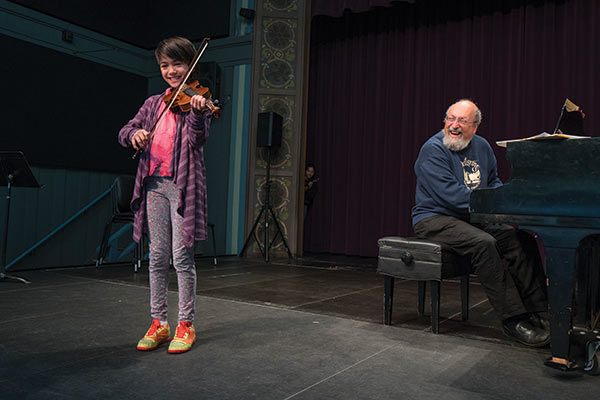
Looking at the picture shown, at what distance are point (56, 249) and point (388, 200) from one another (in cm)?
429

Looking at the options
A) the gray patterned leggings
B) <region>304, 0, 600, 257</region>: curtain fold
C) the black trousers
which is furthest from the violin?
<region>304, 0, 600, 257</region>: curtain fold

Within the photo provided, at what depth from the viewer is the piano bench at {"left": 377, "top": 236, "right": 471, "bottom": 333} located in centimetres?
213

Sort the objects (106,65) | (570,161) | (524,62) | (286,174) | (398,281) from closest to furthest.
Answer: (570,161)
(398,281)
(524,62)
(286,174)
(106,65)

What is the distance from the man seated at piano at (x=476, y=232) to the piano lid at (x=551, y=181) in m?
0.44

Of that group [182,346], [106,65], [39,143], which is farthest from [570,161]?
[106,65]

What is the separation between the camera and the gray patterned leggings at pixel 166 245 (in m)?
1.76

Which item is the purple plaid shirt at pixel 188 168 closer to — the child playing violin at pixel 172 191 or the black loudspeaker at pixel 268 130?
the child playing violin at pixel 172 191

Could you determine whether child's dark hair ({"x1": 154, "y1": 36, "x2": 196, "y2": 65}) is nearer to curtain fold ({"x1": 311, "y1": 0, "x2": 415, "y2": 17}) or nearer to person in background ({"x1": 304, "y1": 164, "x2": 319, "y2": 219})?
curtain fold ({"x1": 311, "y1": 0, "x2": 415, "y2": 17})

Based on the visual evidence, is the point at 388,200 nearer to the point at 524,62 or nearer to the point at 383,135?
the point at 383,135

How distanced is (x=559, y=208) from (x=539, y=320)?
26.7 inches

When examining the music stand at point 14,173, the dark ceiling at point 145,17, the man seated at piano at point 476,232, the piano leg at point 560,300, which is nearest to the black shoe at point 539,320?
the man seated at piano at point 476,232

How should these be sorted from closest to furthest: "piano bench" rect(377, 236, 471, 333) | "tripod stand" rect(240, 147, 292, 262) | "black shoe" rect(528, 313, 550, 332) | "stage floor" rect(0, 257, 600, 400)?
"stage floor" rect(0, 257, 600, 400), "black shoe" rect(528, 313, 550, 332), "piano bench" rect(377, 236, 471, 333), "tripod stand" rect(240, 147, 292, 262)

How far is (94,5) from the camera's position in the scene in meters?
6.41

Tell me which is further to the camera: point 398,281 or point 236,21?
point 236,21
